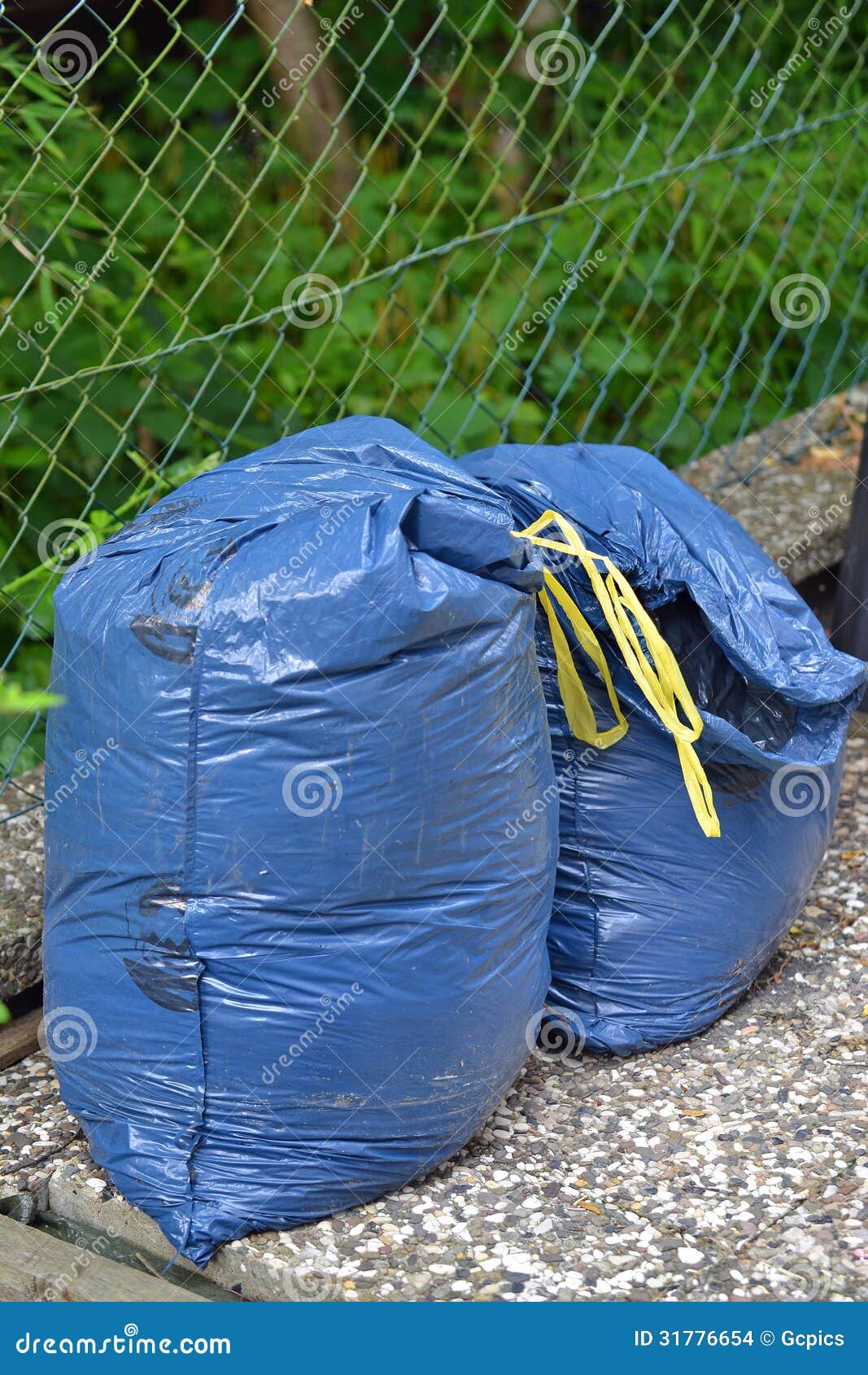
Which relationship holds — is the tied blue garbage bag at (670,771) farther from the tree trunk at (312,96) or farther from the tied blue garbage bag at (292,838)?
the tree trunk at (312,96)

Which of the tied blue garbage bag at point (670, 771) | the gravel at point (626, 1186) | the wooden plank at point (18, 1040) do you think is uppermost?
the tied blue garbage bag at point (670, 771)

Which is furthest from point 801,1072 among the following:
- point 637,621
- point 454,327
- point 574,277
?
point 454,327

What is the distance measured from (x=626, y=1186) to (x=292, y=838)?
65 cm

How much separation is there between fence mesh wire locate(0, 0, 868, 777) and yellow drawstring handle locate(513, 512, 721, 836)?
3.69 feet

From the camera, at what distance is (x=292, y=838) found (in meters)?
1.56

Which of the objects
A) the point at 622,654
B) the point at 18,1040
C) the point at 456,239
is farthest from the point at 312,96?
the point at 18,1040

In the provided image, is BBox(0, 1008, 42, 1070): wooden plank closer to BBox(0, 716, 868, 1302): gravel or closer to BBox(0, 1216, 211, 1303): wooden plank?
BBox(0, 716, 868, 1302): gravel

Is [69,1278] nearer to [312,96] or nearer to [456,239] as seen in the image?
[456,239]

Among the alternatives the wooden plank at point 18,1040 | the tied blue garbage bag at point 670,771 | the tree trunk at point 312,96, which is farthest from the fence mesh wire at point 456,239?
the tied blue garbage bag at point 670,771

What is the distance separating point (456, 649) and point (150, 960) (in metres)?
0.51

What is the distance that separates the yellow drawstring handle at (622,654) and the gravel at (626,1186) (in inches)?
15.1

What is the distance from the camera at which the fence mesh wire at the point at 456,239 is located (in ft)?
9.89

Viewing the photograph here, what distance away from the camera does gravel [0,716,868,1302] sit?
1608mm

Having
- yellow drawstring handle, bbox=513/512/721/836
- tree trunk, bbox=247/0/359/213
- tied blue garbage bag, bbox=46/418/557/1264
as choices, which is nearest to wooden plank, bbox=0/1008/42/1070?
tied blue garbage bag, bbox=46/418/557/1264
